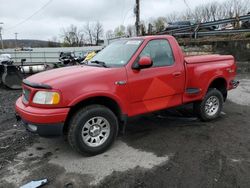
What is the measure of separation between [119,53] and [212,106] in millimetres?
2619

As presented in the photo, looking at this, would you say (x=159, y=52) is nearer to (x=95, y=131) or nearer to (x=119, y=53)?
(x=119, y=53)

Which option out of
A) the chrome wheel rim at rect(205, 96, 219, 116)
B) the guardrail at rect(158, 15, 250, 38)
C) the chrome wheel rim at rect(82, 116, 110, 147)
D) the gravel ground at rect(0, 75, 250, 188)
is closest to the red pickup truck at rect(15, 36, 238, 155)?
the chrome wheel rim at rect(82, 116, 110, 147)

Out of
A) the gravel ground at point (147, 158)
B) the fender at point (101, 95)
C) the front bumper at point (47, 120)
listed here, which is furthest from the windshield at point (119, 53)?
the gravel ground at point (147, 158)

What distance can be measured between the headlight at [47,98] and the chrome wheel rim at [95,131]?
24.5 inches

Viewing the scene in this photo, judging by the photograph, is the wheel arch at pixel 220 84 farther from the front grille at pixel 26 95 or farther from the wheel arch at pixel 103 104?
the front grille at pixel 26 95

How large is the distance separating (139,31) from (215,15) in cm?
3738

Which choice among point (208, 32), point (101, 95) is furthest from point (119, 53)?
point (208, 32)

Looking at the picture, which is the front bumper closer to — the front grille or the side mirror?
the front grille

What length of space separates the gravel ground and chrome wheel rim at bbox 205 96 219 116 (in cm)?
26

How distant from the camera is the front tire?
4.26 m

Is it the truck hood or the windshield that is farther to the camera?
the windshield

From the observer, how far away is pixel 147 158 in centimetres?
441

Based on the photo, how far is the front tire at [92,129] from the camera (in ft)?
14.0

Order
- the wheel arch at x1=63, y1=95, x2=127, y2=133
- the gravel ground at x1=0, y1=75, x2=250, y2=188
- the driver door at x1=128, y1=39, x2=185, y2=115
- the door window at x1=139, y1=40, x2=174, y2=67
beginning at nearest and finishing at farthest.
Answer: the gravel ground at x1=0, y1=75, x2=250, y2=188
the wheel arch at x1=63, y1=95, x2=127, y2=133
the driver door at x1=128, y1=39, x2=185, y2=115
the door window at x1=139, y1=40, x2=174, y2=67
